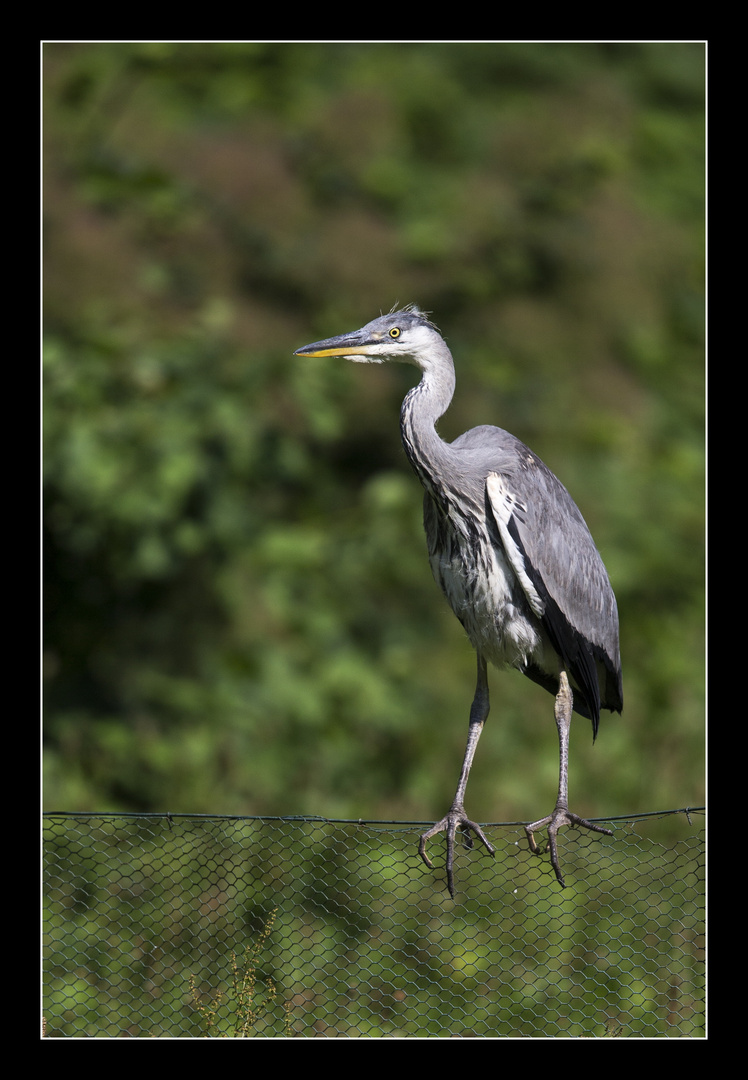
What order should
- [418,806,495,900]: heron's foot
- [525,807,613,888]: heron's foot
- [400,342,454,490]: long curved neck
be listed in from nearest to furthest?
1. [525,807,613,888]: heron's foot
2. [418,806,495,900]: heron's foot
3. [400,342,454,490]: long curved neck

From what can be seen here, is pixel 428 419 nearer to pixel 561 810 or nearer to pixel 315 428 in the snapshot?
pixel 561 810

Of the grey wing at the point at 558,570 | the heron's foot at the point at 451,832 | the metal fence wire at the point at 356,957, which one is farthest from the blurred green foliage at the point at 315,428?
the heron's foot at the point at 451,832

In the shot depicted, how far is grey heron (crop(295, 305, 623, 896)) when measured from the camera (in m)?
3.13

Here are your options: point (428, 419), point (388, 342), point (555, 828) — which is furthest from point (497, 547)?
point (555, 828)

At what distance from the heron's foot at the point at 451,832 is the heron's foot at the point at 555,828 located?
15 centimetres

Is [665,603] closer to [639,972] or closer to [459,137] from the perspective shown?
[639,972]

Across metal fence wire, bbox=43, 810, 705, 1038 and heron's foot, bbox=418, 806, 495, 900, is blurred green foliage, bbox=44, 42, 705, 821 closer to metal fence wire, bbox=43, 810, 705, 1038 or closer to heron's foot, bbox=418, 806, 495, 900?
metal fence wire, bbox=43, 810, 705, 1038

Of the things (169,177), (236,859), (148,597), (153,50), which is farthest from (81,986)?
(153,50)

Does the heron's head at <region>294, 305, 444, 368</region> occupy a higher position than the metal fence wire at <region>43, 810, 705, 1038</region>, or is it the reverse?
the heron's head at <region>294, 305, 444, 368</region>

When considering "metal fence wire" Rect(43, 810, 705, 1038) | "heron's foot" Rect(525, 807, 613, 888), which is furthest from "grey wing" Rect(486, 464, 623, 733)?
"metal fence wire" Rect(43, 810, 705, 1038)

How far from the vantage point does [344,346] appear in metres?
3.24

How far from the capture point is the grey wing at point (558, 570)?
312 cm

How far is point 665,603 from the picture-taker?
20.2 feet

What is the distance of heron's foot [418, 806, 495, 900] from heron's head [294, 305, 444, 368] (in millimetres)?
1422
